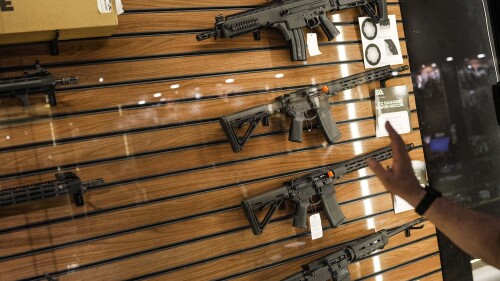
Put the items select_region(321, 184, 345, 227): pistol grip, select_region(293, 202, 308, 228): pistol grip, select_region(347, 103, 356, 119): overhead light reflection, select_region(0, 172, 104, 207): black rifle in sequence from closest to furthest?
select_region(0, 172, 104, 207): black rifle, select_region(293, 202, 308, 228): pistol grip, select_region(321, 184, 345, 227): pistol grip, select_region(347, 103, 356, 119): overhead light reflection

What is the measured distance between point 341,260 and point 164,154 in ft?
4.21

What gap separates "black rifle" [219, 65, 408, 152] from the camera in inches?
132

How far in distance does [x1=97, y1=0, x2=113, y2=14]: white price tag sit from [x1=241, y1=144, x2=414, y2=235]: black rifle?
50.1 inches

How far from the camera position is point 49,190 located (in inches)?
109

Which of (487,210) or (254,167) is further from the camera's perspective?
(487,210)

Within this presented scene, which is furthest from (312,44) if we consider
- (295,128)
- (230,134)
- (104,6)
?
(104,6)

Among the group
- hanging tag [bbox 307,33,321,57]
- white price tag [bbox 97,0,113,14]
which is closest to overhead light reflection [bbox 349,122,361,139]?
hanging tag [bbox 307,33,321,57]

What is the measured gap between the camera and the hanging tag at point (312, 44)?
12.3 feet

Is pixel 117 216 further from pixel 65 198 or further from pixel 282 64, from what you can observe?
pixel 282 64

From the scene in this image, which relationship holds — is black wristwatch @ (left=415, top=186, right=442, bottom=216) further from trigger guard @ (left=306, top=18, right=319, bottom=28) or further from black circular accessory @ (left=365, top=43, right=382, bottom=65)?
black circular accessory @ (left=365, top=43, right=382, bottom=65)

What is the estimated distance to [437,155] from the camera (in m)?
4.32

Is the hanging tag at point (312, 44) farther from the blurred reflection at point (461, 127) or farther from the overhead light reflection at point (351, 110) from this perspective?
the blurred reflection at point (461, 127)

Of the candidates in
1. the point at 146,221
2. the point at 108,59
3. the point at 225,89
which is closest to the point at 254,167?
the point at 225,89

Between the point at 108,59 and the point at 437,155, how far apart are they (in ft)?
8.03
